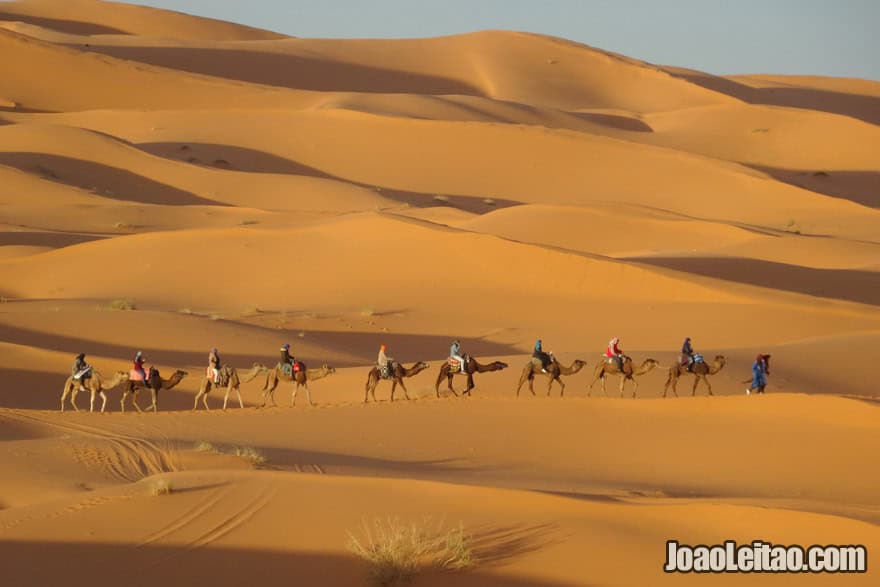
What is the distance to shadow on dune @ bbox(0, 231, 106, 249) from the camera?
44250 millimetres

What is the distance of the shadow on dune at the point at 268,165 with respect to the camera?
6038 centimetres

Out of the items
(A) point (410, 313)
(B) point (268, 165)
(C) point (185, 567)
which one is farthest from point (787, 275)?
(B) point (268, 165)

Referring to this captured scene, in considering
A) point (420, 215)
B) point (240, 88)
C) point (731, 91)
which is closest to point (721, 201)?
point (420, 215)

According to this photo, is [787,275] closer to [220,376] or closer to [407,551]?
[220,376]

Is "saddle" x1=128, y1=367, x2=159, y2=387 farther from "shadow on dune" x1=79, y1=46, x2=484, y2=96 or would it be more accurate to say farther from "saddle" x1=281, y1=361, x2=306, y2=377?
"shadow on dune" x1=79, y1=46, x2=484, y2=96

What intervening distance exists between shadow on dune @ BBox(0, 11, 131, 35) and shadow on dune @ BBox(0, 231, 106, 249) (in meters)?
68.3

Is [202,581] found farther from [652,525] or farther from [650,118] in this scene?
[650,118]

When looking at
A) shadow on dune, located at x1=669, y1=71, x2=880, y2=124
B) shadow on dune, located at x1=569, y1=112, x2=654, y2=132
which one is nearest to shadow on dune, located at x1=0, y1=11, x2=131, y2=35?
shadow on dune, located at x1=669, y1=71, x2=880, y2=124

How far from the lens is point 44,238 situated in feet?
148

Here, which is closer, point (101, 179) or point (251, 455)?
point (251, 455)

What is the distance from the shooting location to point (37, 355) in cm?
2831

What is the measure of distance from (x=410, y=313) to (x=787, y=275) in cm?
1021

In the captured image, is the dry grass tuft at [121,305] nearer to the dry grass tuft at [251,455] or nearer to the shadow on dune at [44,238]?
the shadow on dune at [44,238]

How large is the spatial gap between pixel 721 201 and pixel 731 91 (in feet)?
151
